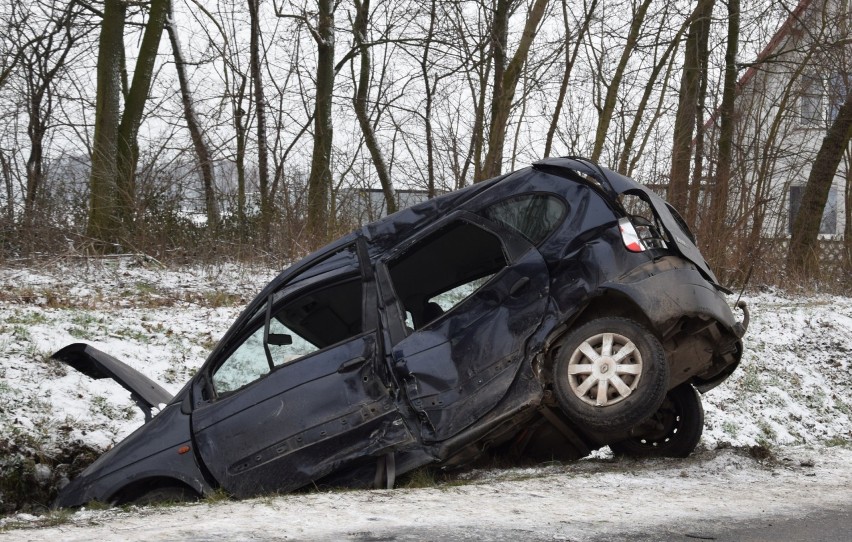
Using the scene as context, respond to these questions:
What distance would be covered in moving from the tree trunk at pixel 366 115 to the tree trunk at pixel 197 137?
4.24 metres

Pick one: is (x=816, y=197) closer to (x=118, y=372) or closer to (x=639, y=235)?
(x=639, y=235)

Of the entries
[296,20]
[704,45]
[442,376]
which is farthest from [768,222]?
[442,376]

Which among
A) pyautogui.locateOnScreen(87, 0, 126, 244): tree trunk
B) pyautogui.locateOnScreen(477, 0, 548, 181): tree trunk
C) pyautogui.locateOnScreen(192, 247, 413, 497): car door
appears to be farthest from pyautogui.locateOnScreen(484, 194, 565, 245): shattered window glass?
Answer: pyautogui.locateOnScreen(87, 0, 126, 244): tree trunk

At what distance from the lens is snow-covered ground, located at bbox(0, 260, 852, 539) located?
6.58 m

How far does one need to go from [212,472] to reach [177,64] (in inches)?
756

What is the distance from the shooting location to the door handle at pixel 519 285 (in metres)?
5.29

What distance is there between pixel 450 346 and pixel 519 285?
588 millimetres

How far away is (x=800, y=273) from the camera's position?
57.8ft

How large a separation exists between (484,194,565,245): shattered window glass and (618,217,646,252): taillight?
387 millimetres

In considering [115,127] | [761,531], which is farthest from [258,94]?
[761,531]

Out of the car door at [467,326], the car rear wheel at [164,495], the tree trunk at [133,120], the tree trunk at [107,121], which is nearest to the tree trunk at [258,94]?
the tree trunk at [133,120]

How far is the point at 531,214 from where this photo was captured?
549cm

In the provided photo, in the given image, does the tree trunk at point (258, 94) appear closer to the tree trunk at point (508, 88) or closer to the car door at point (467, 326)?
the tree trunk at point (508, 88)

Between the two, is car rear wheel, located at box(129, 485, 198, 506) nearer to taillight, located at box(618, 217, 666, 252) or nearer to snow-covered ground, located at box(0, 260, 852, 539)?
snow-covered ground, located at box(0, 260, 852, 539)
